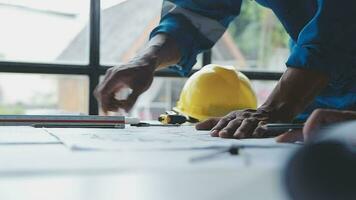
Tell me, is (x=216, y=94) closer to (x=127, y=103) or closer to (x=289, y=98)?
(x=127, y=103)

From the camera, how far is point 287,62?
3.46 feet

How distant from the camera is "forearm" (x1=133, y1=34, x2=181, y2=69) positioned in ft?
4.28

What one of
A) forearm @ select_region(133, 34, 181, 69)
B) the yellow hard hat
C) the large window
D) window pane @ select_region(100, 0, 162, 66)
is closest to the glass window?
the large window

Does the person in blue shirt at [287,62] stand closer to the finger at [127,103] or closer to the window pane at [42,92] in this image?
the finger at [127,103]

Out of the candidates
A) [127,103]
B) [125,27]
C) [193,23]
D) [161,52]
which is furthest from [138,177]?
[125,27]

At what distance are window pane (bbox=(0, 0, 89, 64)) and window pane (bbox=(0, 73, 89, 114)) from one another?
9 cm

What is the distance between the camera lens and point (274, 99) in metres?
1.03

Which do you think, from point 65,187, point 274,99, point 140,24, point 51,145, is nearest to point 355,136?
point 65,187

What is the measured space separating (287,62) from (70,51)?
1.42 meters

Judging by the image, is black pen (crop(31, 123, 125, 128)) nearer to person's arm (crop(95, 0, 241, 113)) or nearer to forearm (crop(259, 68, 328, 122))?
person's arm (crop(95, 0, 241, 113))

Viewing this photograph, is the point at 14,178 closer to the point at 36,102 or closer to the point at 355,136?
the point at 355,136

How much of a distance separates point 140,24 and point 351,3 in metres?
1.51

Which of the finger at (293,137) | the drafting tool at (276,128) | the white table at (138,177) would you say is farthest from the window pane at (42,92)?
the white table at (138,177)

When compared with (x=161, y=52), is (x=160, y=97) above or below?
below
